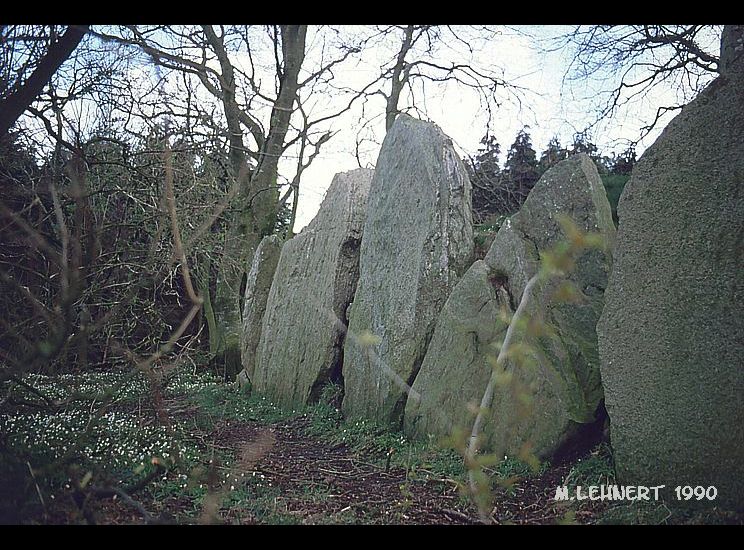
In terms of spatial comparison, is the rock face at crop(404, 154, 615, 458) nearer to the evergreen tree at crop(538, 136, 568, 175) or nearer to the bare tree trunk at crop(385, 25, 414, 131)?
the evergreen tree at crop(538, 136, 568, 175)

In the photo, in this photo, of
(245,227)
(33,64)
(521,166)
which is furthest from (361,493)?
(245,227)

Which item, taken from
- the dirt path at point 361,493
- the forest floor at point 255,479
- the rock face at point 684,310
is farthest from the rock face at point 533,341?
the rock face at point 684,310

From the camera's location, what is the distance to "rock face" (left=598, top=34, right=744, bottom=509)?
9.07 feet

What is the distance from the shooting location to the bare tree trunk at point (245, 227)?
7301 mm

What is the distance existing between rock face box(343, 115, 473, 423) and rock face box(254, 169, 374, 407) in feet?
1.31

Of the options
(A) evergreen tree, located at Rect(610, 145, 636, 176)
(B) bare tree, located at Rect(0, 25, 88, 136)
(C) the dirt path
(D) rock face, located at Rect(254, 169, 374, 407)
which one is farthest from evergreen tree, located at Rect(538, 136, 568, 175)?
(B) bare tree, located at Rect(0, 25, 88, 136)

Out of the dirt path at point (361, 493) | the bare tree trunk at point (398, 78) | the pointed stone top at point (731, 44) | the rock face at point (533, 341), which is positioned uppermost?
the bare tree trunk at point (398, 78)

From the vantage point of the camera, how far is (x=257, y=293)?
782 cm

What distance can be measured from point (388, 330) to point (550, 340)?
154 cm

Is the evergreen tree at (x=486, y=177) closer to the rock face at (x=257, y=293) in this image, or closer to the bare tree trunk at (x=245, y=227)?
the bare tree trunk at (x=245, y=227)

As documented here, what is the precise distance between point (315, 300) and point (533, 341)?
290 cm

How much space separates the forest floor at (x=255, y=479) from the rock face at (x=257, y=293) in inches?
102
